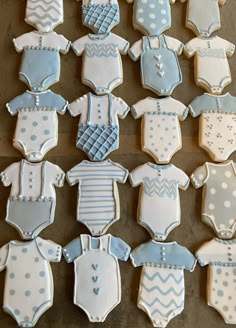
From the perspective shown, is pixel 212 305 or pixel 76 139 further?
pixel 76 139

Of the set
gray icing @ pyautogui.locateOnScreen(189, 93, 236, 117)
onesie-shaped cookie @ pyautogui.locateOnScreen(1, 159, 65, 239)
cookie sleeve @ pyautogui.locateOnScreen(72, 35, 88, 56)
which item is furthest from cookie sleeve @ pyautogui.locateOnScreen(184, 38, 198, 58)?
onesie-shaped cookie @ pyautogui.locateOnScreen(1, 159, 65, 239)

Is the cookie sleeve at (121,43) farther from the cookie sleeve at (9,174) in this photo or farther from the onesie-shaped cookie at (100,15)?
the cookie sleeve at (9,174)

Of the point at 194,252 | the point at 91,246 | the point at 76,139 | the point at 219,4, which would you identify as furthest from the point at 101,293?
the point at 219,4

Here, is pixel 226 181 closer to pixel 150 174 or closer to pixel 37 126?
pixel 150 174

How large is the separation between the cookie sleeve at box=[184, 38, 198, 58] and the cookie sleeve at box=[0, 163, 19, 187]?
0.44 m

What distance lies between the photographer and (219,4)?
1062 mm

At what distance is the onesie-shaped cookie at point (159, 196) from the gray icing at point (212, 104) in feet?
0.46

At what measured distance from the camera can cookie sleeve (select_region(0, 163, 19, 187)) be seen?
0.84 meters

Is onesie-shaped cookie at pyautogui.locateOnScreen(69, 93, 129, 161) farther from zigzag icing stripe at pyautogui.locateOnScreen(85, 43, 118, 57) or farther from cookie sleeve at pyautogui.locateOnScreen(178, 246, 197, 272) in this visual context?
cookie sleeve at pyautogui.locateOnScreen(178, 246, 197, 272)

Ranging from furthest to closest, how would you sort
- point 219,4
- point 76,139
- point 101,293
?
point 219,4 < point 76,139 < point 101,293

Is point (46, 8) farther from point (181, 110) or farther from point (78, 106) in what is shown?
point (181, 110)

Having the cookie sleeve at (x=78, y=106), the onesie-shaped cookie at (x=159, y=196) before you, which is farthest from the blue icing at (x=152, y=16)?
the onesie-shaped cookie at (x=159, y=196)

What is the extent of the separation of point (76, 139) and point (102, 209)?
0.51 ft

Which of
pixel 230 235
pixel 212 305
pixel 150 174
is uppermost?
pixel 150 174
